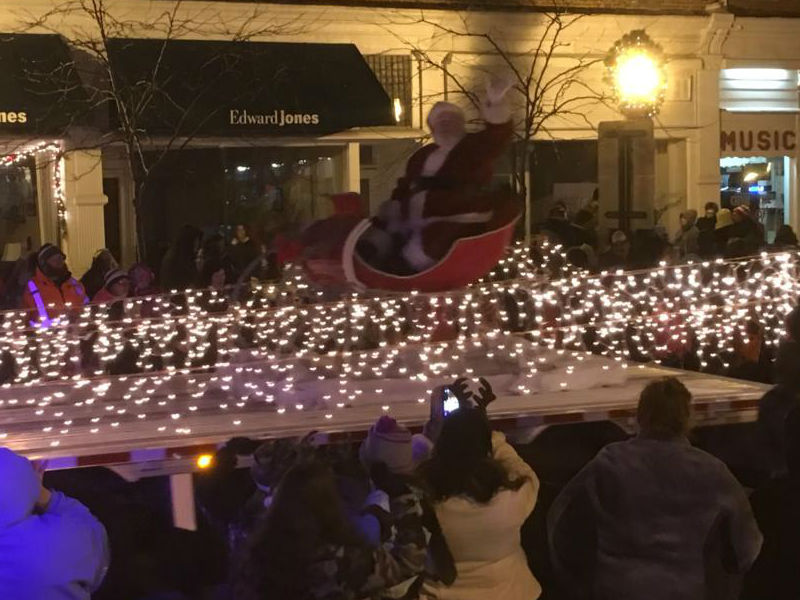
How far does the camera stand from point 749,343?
7586 millimetres

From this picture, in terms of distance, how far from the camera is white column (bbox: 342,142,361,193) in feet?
50.4

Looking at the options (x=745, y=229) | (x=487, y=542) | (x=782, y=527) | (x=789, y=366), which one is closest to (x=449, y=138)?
(x=487, y=542)

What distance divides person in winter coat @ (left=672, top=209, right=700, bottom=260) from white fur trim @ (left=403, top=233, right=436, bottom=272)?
6.30 m

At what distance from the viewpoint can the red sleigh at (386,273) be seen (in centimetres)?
447

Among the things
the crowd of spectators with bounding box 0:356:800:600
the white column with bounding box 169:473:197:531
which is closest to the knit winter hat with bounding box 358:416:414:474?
the crowd of spectators with bounding box 0:356:800:600

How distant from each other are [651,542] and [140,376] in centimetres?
346

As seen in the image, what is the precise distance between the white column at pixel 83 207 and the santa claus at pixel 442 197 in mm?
10296

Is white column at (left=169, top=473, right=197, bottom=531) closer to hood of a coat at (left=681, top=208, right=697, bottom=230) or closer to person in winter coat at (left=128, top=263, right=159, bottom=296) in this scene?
person in winter coat at (left=128, top=263, right=159, bottom=296)

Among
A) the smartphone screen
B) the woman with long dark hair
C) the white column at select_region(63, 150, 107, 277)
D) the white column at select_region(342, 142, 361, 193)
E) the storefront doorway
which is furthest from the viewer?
the storefront doorway

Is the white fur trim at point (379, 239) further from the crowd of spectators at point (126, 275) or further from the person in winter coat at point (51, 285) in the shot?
the person in winter coat at point (51, 285)

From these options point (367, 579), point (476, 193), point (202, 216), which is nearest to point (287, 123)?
point (202, 216)

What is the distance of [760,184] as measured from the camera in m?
18.7

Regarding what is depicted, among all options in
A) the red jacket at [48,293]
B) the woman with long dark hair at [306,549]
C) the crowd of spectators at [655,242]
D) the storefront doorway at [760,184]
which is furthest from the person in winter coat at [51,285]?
the storefront doorway at [760,184]

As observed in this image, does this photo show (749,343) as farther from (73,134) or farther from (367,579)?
(73,134)
